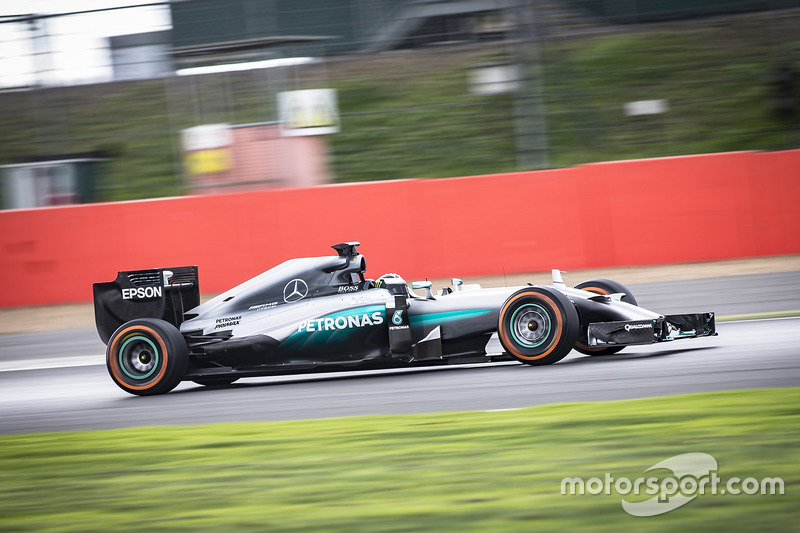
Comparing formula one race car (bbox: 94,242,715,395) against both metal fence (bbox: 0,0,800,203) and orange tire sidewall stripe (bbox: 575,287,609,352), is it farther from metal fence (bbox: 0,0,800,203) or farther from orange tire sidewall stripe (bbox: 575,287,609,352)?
metal fence (bbox: 0,0,800,203)

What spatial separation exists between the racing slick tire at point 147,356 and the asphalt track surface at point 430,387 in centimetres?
14

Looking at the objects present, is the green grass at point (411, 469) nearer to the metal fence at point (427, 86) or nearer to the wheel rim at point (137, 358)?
the wheel rim at point (137, 358)

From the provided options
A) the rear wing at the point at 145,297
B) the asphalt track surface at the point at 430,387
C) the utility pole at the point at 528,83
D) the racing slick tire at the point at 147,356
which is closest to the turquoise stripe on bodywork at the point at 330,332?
the asphalt track surface at the point at 430,387

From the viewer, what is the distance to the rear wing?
29.3 ft

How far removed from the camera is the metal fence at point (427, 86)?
1888 centimetres

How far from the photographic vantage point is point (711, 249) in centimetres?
1478

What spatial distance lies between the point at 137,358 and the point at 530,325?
3585 mm

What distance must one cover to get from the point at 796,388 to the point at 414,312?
3.22 meters

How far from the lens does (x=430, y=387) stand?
25.5 feet

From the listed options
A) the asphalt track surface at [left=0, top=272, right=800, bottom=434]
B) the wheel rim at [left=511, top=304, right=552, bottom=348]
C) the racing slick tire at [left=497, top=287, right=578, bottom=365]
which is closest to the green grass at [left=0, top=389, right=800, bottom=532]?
the asphalt track surface at [left=0, top=272, right=800, bottom=434]

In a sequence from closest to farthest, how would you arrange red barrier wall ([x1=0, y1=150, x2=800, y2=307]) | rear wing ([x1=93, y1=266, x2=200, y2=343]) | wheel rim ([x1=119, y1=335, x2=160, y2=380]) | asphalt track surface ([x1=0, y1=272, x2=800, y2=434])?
asphalt track surface ([x1=0, y1=272, x2=800, y2=434]), wheel rim ([x1=119, y1=335, x2=160, y2=380]), rear wing ([x1=93, y1=266, x2=200, y2=343]), red barrier wall ([x1=0, y1=150, x2=800, y2=307])

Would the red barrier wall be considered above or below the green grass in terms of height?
above

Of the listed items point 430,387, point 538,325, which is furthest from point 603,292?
point 430,387

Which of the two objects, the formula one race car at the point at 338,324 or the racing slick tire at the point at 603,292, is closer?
the formula one race car at the point at 338,324
